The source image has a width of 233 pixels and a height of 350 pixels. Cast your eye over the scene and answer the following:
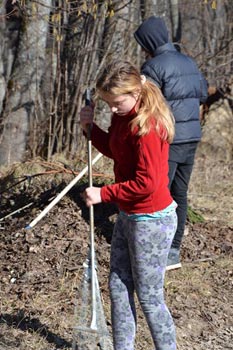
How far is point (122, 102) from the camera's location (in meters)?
3.74

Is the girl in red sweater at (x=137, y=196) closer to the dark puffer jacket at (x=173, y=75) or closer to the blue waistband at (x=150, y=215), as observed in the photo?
the blue waistband at (x=150, y=215)

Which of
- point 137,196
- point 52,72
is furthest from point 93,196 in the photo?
point 52,72

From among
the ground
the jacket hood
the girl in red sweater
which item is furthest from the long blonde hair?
the jacket hood

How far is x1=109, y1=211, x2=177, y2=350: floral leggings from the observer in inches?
152

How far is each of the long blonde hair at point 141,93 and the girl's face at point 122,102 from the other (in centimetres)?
2

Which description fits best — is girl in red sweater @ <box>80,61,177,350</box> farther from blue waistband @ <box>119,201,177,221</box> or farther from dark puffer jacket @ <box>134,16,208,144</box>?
Result: dark puffer jacket @ <box>134,16,208,144</box>

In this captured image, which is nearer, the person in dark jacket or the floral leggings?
the floral leggings

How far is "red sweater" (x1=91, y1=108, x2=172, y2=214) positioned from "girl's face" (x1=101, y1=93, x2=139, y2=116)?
0.04m

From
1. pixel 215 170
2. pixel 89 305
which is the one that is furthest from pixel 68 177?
pixel 215 170

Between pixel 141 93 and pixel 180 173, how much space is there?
197cm

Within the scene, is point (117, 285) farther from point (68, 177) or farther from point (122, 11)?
point (122, 11)

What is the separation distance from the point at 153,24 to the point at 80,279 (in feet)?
6.35

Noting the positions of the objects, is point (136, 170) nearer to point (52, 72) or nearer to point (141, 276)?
point (141, 276)

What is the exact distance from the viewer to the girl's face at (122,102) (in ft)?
12.2
